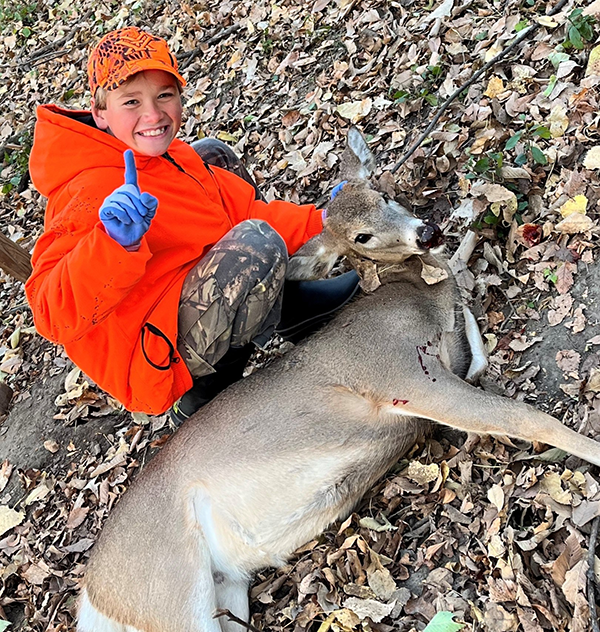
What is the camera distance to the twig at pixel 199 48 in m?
7.86

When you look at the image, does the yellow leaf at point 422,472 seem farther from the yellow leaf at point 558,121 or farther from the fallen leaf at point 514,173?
the yellow leaf at point 558,121

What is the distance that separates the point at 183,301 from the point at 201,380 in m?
0.78

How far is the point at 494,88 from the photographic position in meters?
4.96

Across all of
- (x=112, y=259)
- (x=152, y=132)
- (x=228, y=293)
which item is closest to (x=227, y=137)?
(x=152, y=132)

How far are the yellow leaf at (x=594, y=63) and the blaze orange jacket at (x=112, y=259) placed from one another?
102 inches

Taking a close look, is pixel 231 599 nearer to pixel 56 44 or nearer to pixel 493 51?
pixel 493 51

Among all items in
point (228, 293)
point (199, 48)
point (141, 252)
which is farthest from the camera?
point (199, 48)

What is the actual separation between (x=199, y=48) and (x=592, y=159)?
547 cm

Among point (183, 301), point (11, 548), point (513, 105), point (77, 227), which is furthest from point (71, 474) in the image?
point (513, 105)

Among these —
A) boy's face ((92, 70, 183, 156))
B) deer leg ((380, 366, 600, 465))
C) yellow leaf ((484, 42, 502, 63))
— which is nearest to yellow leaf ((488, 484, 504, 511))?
deer leg ((380, 366, 600, 465))

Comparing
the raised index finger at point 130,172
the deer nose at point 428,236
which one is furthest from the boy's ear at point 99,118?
the deer nose at point 428,236

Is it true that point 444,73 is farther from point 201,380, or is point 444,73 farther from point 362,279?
point 201,380

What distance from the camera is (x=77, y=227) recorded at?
3.52 metres

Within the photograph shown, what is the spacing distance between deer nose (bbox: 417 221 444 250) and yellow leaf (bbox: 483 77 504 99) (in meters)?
1.55
